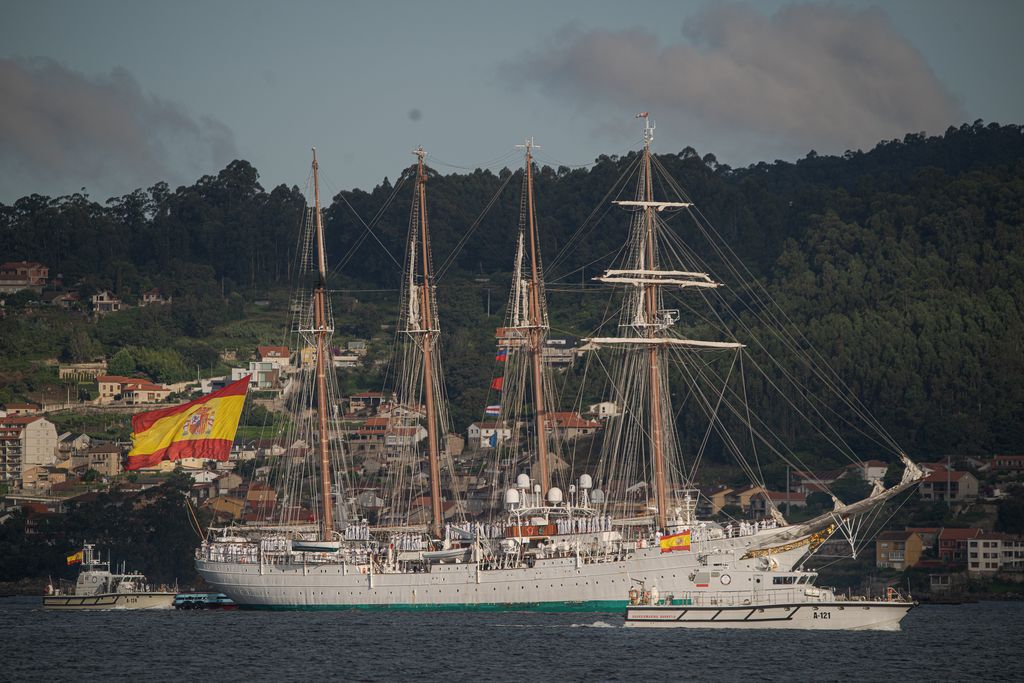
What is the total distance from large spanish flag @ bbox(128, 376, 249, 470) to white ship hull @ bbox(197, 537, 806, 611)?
8400 mm

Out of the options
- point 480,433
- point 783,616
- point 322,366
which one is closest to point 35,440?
point 480,433

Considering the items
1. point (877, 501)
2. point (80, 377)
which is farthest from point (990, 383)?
point (80, 377)

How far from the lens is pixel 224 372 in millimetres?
195625

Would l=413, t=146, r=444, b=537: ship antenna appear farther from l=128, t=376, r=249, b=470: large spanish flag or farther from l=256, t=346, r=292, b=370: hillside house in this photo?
l=256, t=346, r=292, b=370: hillside house

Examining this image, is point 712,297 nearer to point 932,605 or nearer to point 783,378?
point 783,378

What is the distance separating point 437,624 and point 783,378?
2974 inches

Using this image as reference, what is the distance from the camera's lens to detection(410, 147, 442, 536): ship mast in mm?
93250

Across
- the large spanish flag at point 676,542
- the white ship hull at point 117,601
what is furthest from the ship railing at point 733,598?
the white ship hull at point 117,601

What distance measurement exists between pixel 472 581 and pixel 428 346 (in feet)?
52.7

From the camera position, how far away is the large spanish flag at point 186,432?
291 feet

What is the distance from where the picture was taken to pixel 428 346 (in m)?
96.0

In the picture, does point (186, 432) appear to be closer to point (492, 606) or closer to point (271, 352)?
point (492, 606)

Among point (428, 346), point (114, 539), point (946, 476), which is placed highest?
point (428, 346)

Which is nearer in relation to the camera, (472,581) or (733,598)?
(733,598)
